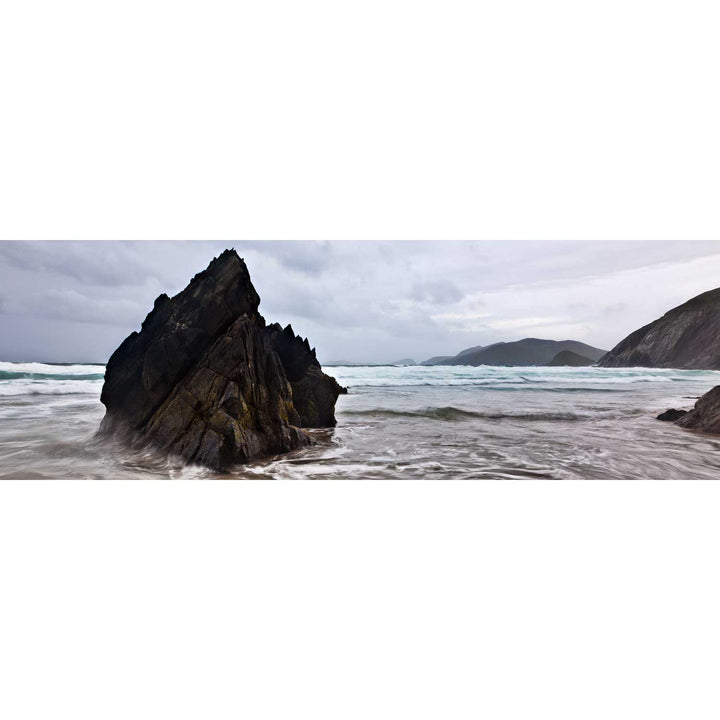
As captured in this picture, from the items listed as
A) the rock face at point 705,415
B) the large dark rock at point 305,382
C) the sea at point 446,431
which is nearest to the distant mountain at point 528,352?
the sea at point 446,431

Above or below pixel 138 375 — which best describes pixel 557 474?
below

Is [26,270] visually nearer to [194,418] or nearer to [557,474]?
[194,418]

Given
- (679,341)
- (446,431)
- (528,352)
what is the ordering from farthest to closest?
(528,352) → (679,341) → (446,431)

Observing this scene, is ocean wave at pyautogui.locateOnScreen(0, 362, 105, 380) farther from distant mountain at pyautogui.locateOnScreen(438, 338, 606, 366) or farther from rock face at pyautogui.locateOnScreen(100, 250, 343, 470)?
distant mountain at pyautogui.locateOnScreen(438, 338, 606, 366)

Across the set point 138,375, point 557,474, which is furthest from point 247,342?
point 557,474

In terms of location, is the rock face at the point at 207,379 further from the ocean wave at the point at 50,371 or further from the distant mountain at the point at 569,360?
the distant mountain at the point at 569,360

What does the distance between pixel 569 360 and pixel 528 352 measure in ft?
2.62

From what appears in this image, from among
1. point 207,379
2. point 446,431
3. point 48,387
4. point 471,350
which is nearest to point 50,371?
point 48,387

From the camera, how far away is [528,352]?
20.4ft

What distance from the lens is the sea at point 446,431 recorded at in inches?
162

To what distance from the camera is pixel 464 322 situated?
572 cm

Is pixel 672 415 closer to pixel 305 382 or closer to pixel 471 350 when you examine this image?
pixel 471 350

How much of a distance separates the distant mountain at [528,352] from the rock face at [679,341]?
0.60 m
